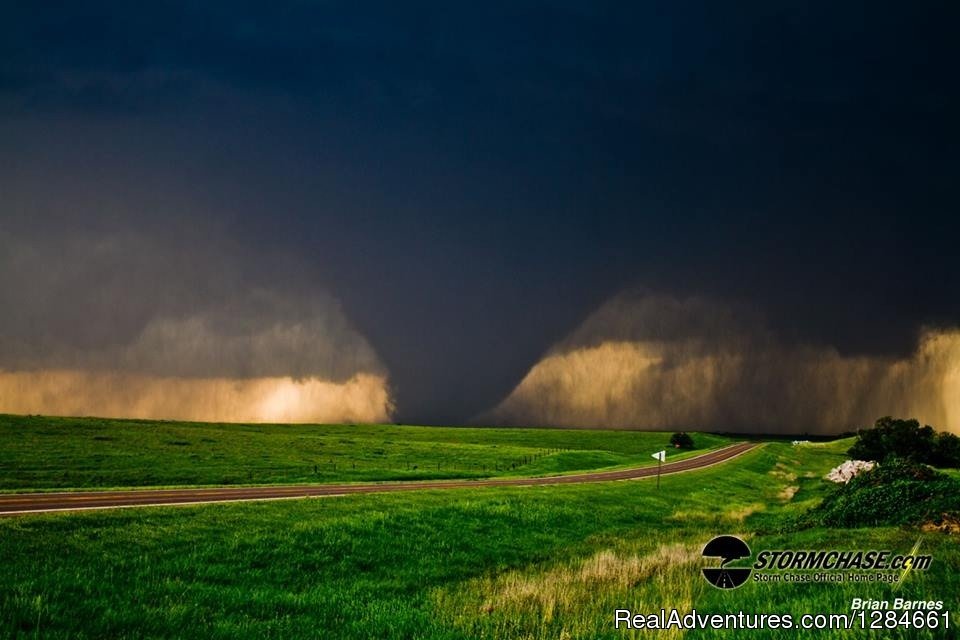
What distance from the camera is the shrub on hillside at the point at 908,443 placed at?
91688mm

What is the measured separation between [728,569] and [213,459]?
70537mm

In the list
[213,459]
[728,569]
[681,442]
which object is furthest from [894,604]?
[681,442]

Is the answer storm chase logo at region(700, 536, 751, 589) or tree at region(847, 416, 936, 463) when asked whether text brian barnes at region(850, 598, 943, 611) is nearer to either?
storm chase logo at region(700, 536, 751, 589)

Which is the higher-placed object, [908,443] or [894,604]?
[894,604]

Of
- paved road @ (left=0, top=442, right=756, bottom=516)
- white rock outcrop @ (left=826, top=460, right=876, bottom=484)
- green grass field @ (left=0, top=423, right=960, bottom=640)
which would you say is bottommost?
white rock outcrop @ (left=826, top=460, right=876, bottom=484)

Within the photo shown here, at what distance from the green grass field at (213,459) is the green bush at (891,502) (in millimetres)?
43073

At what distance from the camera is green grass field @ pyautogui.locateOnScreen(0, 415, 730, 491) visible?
5659cm

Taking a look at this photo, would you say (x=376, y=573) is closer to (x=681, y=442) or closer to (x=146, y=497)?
(x=146, y=497)

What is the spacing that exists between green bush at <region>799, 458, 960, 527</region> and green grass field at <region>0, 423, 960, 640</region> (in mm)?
2199

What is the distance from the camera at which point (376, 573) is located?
2245cm

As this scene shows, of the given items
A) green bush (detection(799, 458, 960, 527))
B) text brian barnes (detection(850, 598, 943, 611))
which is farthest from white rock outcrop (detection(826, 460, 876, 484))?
text brian barnes (detection(850, 598, 943, 611))

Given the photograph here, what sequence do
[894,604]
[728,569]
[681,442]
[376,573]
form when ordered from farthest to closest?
1. [681,442]
2. [376,573]
3. [728,569]
4. [894,604]

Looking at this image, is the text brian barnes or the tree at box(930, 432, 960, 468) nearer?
the text brian barnes

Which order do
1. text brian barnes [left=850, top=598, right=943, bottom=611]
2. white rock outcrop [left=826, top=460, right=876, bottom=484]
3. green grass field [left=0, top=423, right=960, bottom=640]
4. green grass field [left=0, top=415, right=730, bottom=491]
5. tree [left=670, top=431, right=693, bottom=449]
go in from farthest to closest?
tree [left=670, top=431, right=693, bottom=449] → white rock outcrop [left=826, top=460, right=876, bottom=484] → green grass field [left=0, top=415, right=730, bottom=491] → green grass field [left=0, top=423, right=960, bottom=640] → text brian barnes [left=850, top=598, right=943, bottom=611]
